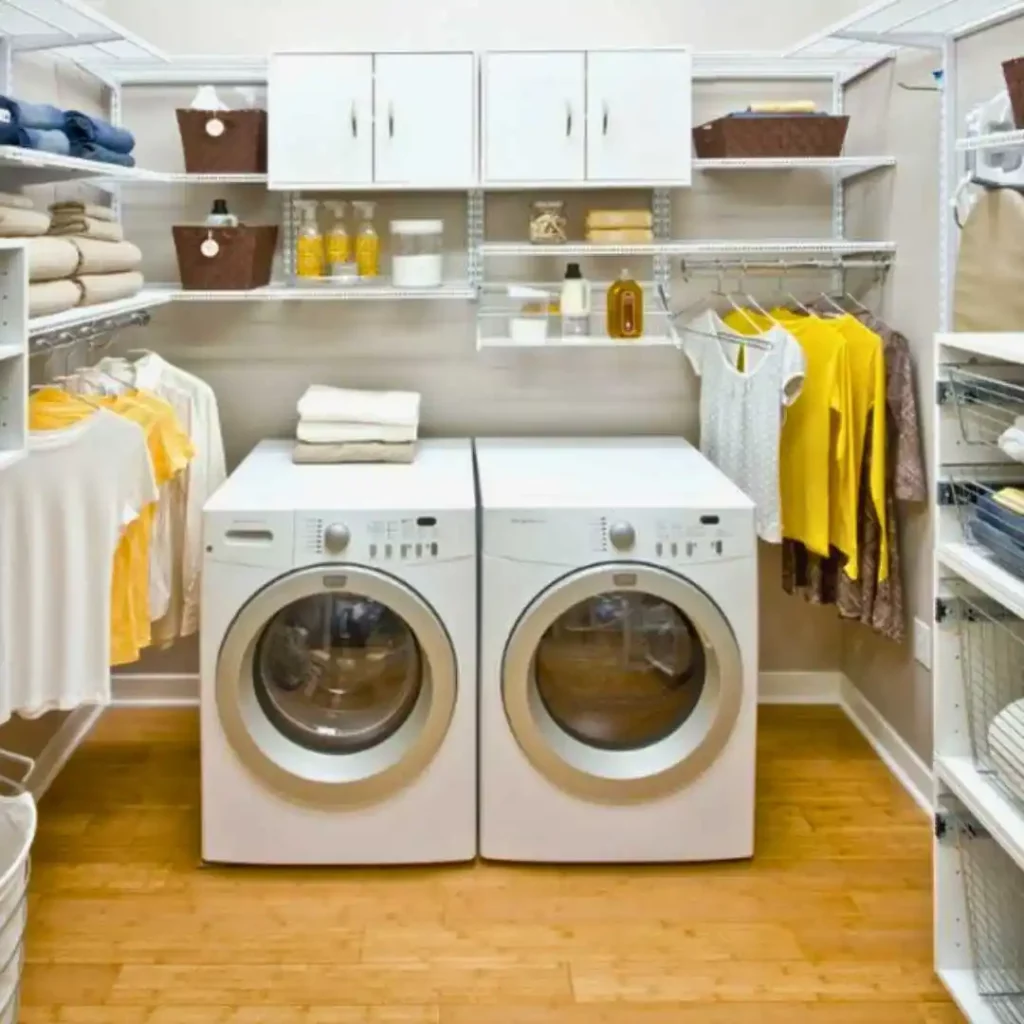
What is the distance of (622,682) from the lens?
3.36 m

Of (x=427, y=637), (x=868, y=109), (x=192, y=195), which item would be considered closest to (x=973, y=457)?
(x=427, y=637)

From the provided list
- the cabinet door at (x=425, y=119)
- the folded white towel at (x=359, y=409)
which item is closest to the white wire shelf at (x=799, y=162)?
the cabinet door at (x=425, y=119)

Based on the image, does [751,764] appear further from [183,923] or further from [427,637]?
[183,923]

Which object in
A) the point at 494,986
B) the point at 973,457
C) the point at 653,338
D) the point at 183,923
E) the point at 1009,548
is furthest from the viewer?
the point at 653,338

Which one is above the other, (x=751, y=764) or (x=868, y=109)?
(x=868, y=109)

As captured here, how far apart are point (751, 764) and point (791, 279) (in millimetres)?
1614

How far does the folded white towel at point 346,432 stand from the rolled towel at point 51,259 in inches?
35.5

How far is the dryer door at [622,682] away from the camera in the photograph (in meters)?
3.15

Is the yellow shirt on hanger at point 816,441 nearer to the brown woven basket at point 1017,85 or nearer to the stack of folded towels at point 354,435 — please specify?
the stack of folded towels at point 354,435

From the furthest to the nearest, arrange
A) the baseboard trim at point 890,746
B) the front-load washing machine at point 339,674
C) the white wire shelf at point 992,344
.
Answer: the baseboard trim at point 890,746 < the front-load washing machine at point 339,674 < the white wire shelf at point 992,344

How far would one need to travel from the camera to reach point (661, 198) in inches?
161

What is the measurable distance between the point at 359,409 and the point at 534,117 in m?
0.92

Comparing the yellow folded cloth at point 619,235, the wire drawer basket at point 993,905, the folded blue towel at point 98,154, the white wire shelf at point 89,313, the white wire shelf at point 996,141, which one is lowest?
the wire drawer basket at point 993,905

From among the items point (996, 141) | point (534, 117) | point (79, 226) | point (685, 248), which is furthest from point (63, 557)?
point (996, 141)
